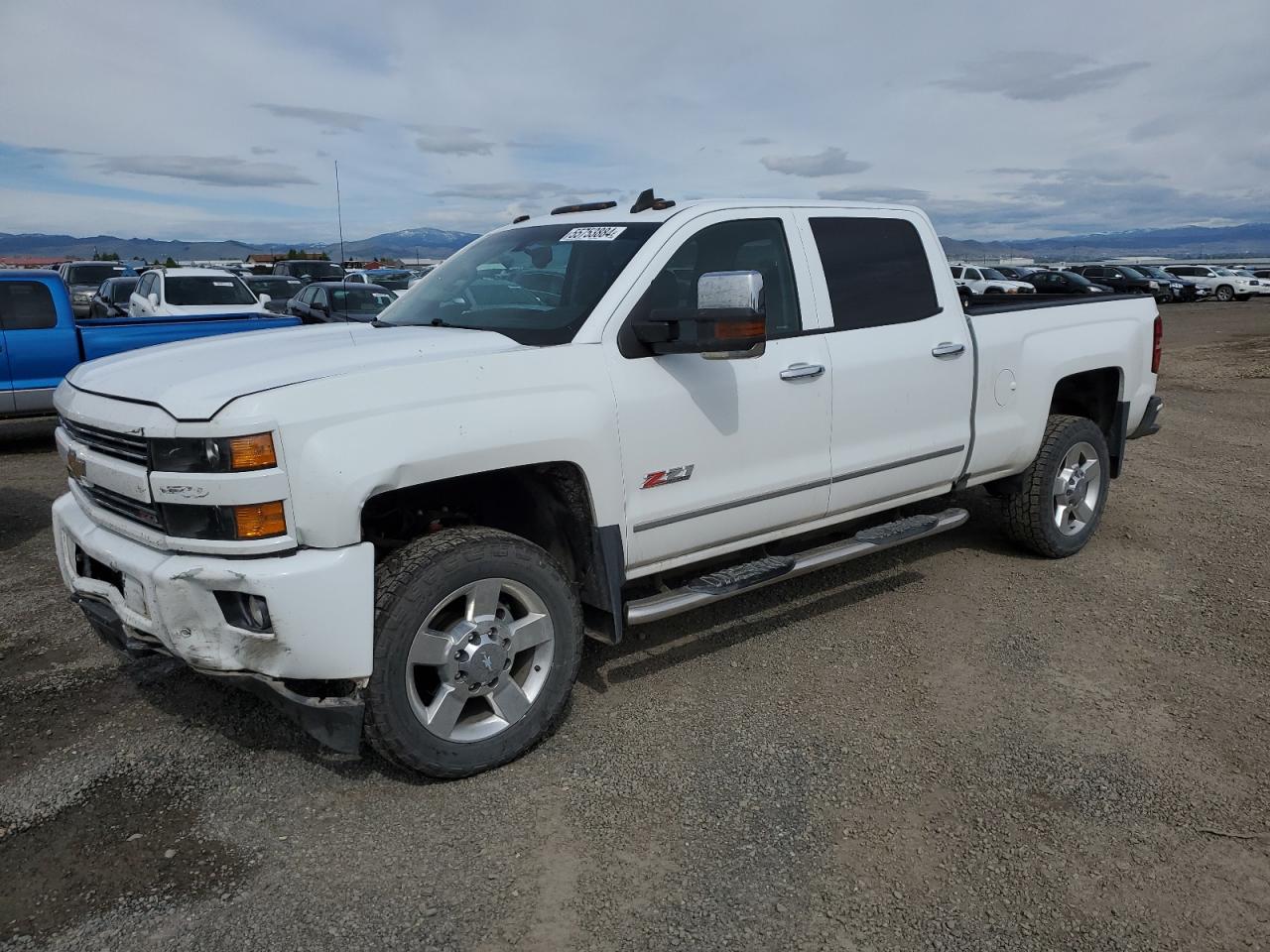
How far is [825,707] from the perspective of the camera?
3.88 meters

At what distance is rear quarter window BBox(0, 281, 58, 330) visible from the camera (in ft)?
30.7

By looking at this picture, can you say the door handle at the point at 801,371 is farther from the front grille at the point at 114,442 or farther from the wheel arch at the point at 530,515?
the front grille at the point at 114,442

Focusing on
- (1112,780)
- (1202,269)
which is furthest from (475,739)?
(1202,269)

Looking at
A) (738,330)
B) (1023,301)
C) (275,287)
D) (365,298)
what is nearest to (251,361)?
(738,330)

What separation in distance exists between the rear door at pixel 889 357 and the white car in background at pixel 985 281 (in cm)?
2800

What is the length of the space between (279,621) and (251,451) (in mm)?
502

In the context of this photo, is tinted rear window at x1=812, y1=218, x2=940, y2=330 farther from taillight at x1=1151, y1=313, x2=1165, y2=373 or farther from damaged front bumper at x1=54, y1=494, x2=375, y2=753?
damaged front bumper at x1=54, y1=494, x2=375, y2=753

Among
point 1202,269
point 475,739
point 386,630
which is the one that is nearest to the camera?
point 386,630

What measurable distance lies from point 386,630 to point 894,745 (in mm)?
1889

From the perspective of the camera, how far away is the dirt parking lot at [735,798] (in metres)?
2.64

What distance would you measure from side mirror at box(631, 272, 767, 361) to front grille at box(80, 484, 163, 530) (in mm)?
1711

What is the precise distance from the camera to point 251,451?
2.78 meters

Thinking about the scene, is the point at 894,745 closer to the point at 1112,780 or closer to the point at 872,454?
the point at 1112,780

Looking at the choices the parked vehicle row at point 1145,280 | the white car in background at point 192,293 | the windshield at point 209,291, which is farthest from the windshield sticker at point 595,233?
the parked vehicle row at point 1145,280
